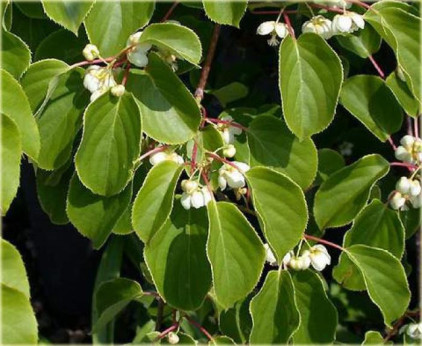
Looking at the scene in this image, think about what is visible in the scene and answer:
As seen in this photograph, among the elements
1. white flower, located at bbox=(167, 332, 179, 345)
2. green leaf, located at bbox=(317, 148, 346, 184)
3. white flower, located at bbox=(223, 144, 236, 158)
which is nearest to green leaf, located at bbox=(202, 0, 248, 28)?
white flower, located at bbox=(223, 144, 236, 158)

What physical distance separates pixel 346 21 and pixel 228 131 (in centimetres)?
25

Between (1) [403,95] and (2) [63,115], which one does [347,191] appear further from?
(2) [63,115]

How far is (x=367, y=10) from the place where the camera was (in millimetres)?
1109

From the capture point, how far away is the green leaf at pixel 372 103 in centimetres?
120

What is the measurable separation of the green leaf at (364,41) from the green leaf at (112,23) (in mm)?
388

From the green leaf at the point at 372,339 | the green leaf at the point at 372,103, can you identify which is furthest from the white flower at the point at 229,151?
the green leaf at the point at 372,339

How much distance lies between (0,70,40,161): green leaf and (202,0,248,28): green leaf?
278 mm

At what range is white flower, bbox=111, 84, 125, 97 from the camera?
97cm

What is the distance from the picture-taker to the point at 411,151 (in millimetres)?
1185

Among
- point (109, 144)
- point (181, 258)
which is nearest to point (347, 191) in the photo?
point (181, 258)

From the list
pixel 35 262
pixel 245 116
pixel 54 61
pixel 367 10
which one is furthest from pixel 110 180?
pixel 35 262

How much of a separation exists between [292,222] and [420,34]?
340mm

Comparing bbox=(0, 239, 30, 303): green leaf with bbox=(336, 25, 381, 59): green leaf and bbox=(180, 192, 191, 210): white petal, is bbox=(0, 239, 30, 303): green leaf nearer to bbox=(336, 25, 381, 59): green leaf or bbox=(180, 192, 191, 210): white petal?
bbox=(180, 192, 191, 210): white petal

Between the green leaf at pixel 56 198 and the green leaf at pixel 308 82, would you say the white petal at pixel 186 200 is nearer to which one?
the green leaf at pixel 308 82
